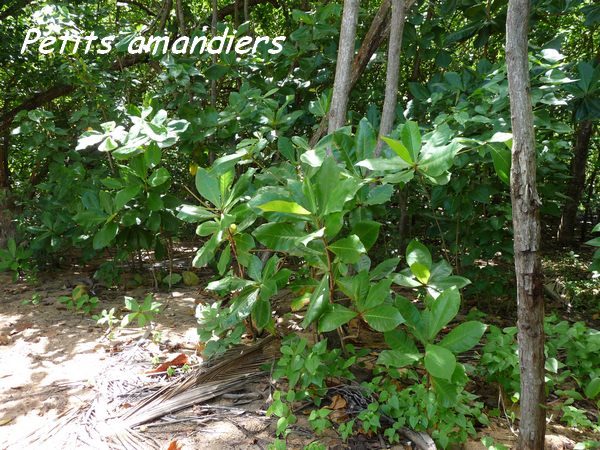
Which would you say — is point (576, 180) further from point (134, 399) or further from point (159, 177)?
point (134, 399)

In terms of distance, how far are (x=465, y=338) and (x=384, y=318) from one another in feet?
1.01

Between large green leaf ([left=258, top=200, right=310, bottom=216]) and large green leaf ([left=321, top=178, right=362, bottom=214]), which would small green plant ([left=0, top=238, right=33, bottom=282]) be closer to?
large green leaf ([left=258, top=200, right=310, bottom=216])

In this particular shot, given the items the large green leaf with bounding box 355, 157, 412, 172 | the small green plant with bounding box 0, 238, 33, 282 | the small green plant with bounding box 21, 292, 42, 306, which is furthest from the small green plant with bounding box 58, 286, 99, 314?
the large green leaf with bounding box 355, 157, 412, 172

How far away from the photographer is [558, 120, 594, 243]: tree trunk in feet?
19.4

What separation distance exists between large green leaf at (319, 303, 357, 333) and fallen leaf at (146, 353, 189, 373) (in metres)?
1.10

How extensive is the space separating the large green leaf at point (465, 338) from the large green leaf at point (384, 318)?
201 mm

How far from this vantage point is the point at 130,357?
9.43 feet

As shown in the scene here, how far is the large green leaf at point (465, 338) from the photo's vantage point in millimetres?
1912

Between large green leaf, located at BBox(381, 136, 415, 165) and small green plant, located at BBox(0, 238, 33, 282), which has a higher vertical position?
large green leaf, located at BBox(381, 136, 415, 165)

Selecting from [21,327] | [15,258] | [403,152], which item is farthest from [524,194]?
[15,258]

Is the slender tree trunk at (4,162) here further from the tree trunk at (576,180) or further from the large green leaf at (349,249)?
the tree trunk at (576,180)

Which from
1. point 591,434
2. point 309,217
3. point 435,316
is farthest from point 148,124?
point 591,434

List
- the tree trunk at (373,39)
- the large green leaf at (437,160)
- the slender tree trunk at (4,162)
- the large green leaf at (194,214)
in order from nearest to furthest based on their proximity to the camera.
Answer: the large green leaf at (437,160) → the large green leaf at (194,214) → the tree trunk at (373,39) → the slender tree trunk at (4,162)

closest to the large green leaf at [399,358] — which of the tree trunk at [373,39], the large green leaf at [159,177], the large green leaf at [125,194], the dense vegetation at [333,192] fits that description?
the dense vegetation at [333,192]
